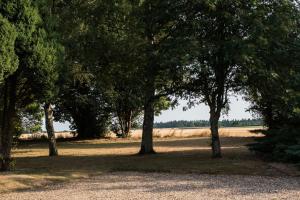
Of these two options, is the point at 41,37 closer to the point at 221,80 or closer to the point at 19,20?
the point at 19,20

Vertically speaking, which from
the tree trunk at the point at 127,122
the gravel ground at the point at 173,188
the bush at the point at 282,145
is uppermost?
the tree trunk at the point at 127,122

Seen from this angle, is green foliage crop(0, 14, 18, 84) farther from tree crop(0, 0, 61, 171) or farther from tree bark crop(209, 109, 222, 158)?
tree bark crop(209, 109, 222, 158)

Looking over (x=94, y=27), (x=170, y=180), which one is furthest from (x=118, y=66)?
(x=170, y=180)

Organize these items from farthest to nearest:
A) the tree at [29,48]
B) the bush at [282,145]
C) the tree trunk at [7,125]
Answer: the tree trunk at [7,125]
the bush at [282,145]
the tree at [29,48]

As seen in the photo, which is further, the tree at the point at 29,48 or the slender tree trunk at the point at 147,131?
the slender tree trunk at the point at 147,131

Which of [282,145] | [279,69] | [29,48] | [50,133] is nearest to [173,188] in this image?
[282,145]

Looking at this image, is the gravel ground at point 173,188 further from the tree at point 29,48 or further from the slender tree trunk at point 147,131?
the slender tree trunk at point 147,131

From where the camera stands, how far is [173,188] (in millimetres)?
13609

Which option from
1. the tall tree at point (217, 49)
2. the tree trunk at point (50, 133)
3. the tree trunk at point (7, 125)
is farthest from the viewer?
the tree trunk at point (50, 133)

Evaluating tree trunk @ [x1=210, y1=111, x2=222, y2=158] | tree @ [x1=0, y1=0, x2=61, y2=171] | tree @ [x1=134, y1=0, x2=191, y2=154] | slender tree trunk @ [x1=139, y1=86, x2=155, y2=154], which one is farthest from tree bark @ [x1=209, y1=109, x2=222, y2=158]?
tree @ [x1=0, y1=0, x2=61, y2=171]

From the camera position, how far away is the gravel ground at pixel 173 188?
12336mm

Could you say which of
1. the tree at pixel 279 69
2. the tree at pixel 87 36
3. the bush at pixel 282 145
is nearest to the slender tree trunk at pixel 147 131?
the tree at pixel 87 36

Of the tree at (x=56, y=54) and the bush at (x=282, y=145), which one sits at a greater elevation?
the tree at (x=56, y=54)

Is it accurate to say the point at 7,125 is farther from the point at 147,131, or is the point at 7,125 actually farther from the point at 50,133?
the point at 147,131
